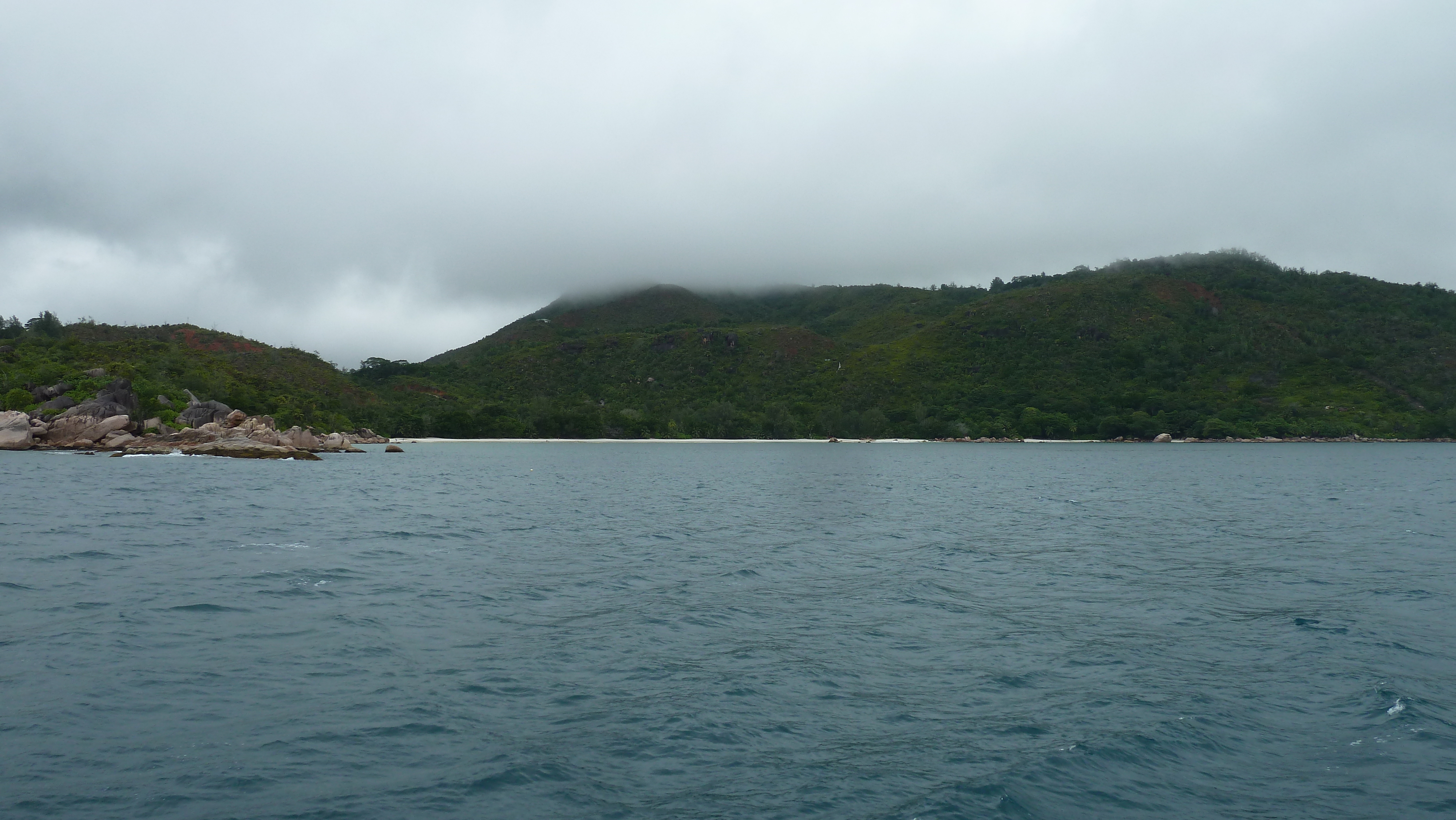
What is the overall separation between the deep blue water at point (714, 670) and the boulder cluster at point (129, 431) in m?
53.9

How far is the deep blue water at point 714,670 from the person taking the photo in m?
9.87

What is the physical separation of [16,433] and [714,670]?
9670cm

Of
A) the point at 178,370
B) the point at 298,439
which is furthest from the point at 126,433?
the point at 178,370

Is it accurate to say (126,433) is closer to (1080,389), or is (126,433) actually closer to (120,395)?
(120,395)

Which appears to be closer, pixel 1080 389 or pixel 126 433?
pixel 126 433

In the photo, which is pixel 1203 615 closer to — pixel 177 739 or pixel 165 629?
pixel 177 739

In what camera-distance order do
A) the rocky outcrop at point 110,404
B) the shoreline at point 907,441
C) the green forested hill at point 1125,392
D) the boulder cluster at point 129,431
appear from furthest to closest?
the green forested hill at point 1125,392
the shoreline at point 907,441
the rocky outcrop at point 110,404
the boulder cluster at point 129,431

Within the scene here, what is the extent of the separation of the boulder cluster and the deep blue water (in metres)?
53.9

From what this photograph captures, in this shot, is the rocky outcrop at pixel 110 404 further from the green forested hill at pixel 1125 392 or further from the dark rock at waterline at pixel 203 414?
the green forested hill at pixel 1125 392

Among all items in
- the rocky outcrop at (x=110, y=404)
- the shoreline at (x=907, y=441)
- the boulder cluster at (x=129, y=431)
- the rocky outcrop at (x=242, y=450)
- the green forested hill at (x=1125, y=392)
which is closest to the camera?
the rocky outcrop at (x=242, y=450)

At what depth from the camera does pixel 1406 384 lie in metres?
162

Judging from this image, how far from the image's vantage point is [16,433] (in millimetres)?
81812

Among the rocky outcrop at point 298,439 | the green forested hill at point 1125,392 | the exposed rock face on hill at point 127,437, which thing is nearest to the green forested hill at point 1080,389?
the green forested hill at point 1125,392

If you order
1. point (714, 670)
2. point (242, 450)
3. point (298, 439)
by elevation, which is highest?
point (298, 439)
